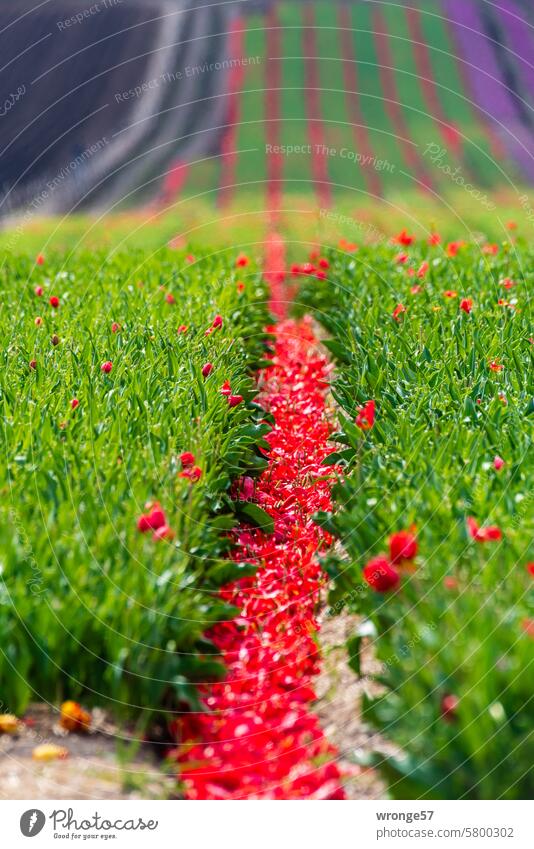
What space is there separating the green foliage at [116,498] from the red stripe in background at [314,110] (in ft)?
46.8

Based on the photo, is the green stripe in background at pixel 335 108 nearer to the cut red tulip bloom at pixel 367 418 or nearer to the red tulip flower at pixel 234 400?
the red tulip flower at pixel 234 400

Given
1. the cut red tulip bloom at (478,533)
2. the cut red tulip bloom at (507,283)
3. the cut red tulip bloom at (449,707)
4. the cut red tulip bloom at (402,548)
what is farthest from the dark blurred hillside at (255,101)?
the cut red tulip bloom at (449,707)

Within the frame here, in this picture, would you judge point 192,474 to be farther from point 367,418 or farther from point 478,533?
point 478,533

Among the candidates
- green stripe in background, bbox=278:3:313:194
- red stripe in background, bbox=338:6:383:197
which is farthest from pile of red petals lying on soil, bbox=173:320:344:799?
red stripe in background, bbox=338:6:383:197

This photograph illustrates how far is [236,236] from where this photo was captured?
49.0 ft

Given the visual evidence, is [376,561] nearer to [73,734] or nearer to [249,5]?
[73,734]

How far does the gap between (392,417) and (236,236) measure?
9853 mm

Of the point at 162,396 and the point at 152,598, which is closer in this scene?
the point at 152,598

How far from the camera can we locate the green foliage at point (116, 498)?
378 centimetres

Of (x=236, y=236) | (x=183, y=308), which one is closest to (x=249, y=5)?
(x=236, y=236)

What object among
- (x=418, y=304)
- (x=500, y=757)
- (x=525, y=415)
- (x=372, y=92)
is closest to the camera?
(x=500, y=757)

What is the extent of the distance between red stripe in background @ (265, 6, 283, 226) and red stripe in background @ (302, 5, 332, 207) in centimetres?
96

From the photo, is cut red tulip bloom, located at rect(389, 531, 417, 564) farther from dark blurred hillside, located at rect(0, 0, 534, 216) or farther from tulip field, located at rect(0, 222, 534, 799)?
dark blurred hillside, located at rect(0, 0, 534, 216)
